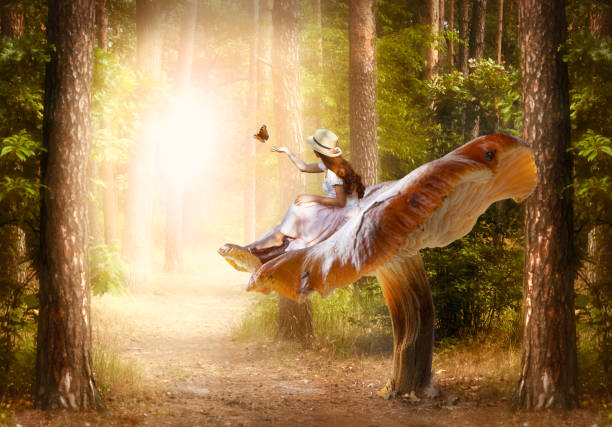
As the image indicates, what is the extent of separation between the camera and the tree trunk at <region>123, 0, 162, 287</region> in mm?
18250

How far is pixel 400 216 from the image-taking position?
4613mm

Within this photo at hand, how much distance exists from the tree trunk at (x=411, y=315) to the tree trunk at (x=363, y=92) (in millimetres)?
5603

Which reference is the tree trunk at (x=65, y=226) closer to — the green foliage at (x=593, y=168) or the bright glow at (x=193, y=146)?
the green foliage at (x=593, y=168)

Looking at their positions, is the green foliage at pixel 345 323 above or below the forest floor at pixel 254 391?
above

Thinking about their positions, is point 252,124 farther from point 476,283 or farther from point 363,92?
point 476,283

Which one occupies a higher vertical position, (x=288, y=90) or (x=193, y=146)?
(x=193, y=146)

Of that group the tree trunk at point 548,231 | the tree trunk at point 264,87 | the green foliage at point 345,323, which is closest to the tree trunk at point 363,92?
the green foliage at point 345,323

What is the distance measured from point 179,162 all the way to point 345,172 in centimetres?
2286

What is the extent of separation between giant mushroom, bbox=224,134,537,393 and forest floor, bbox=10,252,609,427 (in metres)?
1.52

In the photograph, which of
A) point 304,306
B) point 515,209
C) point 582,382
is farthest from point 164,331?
point 582,382

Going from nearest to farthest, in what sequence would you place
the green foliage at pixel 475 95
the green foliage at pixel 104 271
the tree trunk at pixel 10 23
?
1. the tree trunk at pixel 10 23
2. the green foliage at pixel 104 271
3. the green foliage at pixel 475 95

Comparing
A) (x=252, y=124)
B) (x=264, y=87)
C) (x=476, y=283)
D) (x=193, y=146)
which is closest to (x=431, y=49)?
(x=264, y=87)

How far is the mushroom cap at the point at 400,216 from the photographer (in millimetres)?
4590

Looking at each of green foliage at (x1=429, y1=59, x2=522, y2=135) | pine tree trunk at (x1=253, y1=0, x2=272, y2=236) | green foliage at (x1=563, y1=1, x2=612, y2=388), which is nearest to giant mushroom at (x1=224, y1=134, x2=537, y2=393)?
green foliage at (x1=563, y1=1, x2=612, y2=388)
